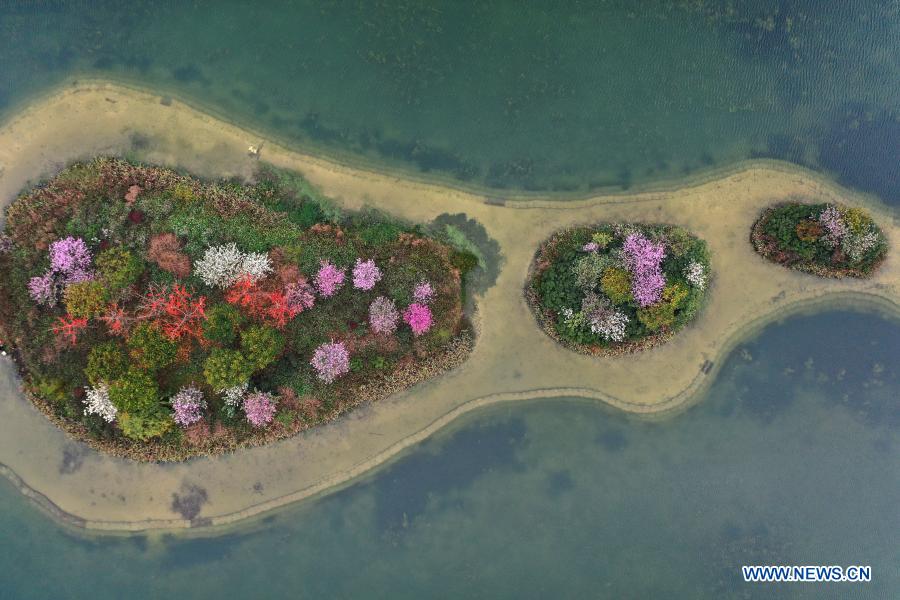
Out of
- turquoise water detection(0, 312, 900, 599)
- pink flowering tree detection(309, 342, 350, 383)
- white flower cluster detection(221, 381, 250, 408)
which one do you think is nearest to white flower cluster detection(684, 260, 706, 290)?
turquoise water detection(0, 312, 900, 599)

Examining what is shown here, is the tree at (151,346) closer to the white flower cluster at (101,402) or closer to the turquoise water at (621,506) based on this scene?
the white flower cluster at (101,402)

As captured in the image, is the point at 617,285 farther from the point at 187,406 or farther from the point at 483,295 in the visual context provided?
the point at 187,406

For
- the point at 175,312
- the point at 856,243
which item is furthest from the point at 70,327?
the point at 856,243

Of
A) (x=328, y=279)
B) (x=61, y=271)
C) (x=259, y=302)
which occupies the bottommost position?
(x=61, y=271)

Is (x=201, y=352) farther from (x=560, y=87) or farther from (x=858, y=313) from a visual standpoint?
(x=858, y=313)

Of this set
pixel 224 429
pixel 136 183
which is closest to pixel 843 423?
pixel 224 429

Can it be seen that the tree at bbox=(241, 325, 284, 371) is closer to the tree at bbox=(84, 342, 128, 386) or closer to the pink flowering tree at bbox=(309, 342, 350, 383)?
the pink flowering tree at bbox=(309, 342, 350, 383)
